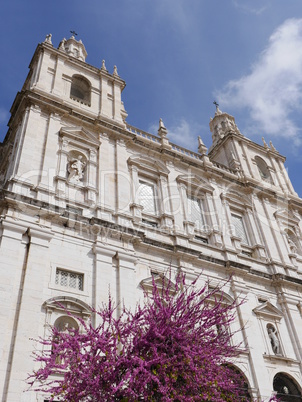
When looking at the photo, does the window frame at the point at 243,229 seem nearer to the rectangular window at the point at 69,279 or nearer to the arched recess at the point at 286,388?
the arched recess at the point at 286,388

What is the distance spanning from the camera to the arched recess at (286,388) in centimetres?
1814

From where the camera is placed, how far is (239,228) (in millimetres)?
24781

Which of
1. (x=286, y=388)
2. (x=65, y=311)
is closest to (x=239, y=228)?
(x=286, y=388)

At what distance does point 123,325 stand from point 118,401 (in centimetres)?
210

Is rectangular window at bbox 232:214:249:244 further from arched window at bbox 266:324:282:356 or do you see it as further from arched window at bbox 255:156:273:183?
arched window at bbox 255:156:273:183

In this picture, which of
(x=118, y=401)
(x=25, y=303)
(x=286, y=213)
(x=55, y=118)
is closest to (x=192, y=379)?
(x=118, y=401)

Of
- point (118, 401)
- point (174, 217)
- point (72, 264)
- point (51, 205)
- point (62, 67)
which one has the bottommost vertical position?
point (118, 401)

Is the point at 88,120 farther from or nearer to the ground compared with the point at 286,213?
farther from the ground

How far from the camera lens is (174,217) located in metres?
21.5

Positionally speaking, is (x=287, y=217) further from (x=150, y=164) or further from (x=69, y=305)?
(x=69, y=305)

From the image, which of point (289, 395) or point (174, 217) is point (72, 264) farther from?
point (289, 395)

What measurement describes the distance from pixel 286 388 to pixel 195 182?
11.9 m

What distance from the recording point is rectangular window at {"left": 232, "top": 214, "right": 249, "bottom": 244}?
24.4 meters

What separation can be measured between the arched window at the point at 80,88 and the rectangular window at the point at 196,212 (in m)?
9.23
